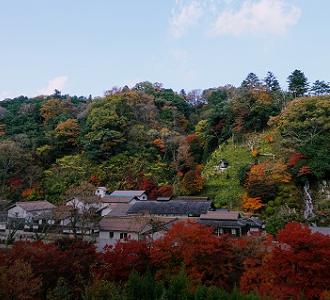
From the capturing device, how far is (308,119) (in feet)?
107

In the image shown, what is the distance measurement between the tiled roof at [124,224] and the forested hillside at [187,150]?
408 centimetres

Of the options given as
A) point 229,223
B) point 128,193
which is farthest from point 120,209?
point 229,223

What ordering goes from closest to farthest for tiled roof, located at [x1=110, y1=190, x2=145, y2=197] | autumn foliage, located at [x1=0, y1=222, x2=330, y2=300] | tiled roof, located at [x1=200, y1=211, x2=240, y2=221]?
autumn foliage, located at [x1=0, y1=222, x2=330, y2=300] → tiled roof, located at [x1=200, y1=211, x2=240, y2=221] → tiled roof, located at [x1=110, y1=190, x2=145, y2=197]

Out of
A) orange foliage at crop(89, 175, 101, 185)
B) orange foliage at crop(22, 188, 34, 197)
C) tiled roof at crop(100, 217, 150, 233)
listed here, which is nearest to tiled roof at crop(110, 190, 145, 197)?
orange foliage at crop(89, 175, 101, 185)

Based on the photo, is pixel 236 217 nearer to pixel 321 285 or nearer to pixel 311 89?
pixel 321 285

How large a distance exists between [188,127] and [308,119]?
3079 centimetres

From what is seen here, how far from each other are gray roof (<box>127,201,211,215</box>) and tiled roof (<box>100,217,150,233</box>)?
14.0 ft

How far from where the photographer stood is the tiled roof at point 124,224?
24017 millimetres

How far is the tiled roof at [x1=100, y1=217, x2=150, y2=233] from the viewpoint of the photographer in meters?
24.0

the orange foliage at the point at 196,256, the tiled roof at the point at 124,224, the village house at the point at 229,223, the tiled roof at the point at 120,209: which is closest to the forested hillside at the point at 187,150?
the village house at the point at 229,223

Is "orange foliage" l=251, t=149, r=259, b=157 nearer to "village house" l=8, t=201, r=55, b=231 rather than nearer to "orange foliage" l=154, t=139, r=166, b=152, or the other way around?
"orange foliage" l=154, t=139, r=166, b=152

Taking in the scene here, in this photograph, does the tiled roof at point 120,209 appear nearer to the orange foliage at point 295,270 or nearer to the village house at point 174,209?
the village house at point 174,209

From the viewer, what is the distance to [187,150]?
146ft

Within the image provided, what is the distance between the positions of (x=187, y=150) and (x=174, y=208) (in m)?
16.0
